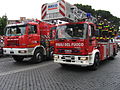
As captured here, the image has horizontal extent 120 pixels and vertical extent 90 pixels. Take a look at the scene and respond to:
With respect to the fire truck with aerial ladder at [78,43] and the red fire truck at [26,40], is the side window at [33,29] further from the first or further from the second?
the fire truck with aerial ladder at [78,43]

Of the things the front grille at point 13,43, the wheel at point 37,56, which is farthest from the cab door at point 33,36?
the front grille at point 13,43

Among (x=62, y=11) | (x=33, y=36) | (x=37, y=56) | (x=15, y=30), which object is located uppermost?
(x=62, y=11)

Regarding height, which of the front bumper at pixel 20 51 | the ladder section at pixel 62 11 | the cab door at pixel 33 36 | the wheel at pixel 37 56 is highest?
the ladder section at pixel 62 11

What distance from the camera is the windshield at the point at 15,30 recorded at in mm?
7974

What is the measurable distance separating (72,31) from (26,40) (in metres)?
2.92

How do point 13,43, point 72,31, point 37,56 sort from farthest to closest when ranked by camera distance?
point 37,56 < point 13,43 < point 72,31

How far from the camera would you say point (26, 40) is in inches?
310

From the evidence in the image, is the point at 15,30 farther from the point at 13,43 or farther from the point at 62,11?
the point at 62,11

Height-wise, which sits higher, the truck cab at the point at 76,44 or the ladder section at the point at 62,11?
the ladder section at the point at 62,11

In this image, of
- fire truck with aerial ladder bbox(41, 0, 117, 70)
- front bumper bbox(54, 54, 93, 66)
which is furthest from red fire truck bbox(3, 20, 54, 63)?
front bumper bbox(54, 54, 93, 66)

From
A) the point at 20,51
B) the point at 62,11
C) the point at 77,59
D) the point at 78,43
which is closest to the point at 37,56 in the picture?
the point at 20,51

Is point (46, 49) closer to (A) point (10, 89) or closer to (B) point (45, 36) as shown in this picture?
(B) point (45, 36)

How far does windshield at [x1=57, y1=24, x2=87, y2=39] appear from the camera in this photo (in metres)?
6.26

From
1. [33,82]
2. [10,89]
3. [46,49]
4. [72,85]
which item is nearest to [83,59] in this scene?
[72,85]
